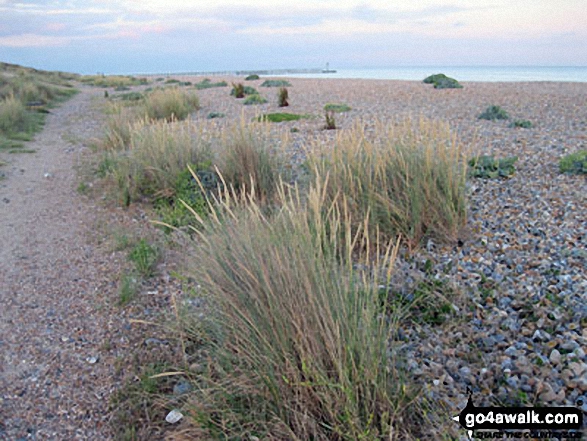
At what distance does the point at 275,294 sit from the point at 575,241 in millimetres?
2484

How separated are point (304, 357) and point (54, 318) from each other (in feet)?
7.16

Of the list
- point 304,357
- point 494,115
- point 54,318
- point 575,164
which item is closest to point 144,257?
point 54,318

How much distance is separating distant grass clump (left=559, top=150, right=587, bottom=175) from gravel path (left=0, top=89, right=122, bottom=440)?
14.6 feet

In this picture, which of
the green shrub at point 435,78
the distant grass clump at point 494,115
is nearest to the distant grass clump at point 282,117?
the distant grass clump at point 494,115

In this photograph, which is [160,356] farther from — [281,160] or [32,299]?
[281,160]

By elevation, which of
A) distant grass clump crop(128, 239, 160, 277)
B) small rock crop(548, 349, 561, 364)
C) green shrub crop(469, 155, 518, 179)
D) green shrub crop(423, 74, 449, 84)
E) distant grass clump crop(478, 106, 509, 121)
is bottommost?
distant grass clump crop(128, 239, 160, 277)

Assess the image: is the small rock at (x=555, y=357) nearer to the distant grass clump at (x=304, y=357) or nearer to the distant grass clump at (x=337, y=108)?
the distant grass clump at (x=304, y=357)

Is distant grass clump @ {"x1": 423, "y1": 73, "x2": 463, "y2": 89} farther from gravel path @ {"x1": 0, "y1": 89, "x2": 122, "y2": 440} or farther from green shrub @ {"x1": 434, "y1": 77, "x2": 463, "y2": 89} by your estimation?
gravel path @ {"x1": 0, "y1": 89, "x2": 122, "y2": 440}

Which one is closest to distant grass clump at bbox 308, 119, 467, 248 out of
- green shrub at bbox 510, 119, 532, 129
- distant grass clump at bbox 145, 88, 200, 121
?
green shrub at bbox 510, 119, 532, 129

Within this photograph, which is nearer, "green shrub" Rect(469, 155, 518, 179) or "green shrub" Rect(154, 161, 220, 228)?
"green shrub" Rect(154, 161, 220, 228)

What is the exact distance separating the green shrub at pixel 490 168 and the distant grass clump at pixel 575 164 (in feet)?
1.53

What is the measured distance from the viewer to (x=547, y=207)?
4258 mm

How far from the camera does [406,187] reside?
13.1ft

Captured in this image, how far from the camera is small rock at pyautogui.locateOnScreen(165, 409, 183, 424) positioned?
2424 millimetres
